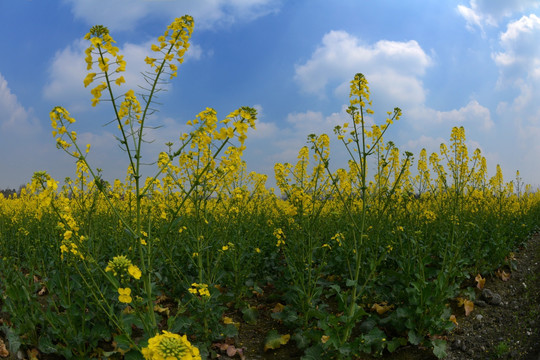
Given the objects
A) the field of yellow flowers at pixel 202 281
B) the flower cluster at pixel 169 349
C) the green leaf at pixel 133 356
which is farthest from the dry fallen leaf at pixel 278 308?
the flower cluster at pixel 169 349

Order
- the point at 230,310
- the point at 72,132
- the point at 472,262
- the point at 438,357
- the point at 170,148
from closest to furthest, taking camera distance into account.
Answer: the point at 72,132, the point at 438,357, the point at 170,148, the point at 230,310, the point at 472,262

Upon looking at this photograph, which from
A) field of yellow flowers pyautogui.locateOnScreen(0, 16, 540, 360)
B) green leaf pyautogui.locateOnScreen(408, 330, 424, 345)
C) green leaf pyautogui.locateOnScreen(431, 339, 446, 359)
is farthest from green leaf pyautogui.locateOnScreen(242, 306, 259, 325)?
green leaf pyautogui.locateOnScreen(431, 339, 446, 359)

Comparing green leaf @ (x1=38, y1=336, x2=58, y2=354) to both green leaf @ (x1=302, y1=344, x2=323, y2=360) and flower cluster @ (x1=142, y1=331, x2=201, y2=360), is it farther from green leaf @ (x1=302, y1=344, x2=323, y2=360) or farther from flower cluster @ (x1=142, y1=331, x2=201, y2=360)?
flower cluster @ (x1=142, y1=331, x2=201, y2=360)

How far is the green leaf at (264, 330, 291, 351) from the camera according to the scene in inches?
184

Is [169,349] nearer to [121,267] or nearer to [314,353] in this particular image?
[121,267]

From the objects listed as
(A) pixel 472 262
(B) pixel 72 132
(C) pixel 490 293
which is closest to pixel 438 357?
(C) pixel 490 293

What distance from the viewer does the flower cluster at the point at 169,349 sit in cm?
183

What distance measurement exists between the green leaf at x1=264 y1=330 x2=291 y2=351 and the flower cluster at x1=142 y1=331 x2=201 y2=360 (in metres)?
3.03

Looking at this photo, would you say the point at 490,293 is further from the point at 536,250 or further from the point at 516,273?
the point at 536,250

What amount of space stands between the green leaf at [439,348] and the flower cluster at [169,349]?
11.0 feet

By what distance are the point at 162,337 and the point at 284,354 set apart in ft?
10.4

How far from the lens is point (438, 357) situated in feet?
13.8

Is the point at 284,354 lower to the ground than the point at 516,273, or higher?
lower

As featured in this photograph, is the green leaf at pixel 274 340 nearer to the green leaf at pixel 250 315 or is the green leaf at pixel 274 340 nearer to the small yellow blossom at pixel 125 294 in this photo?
the green leaf at pixel 250 315
